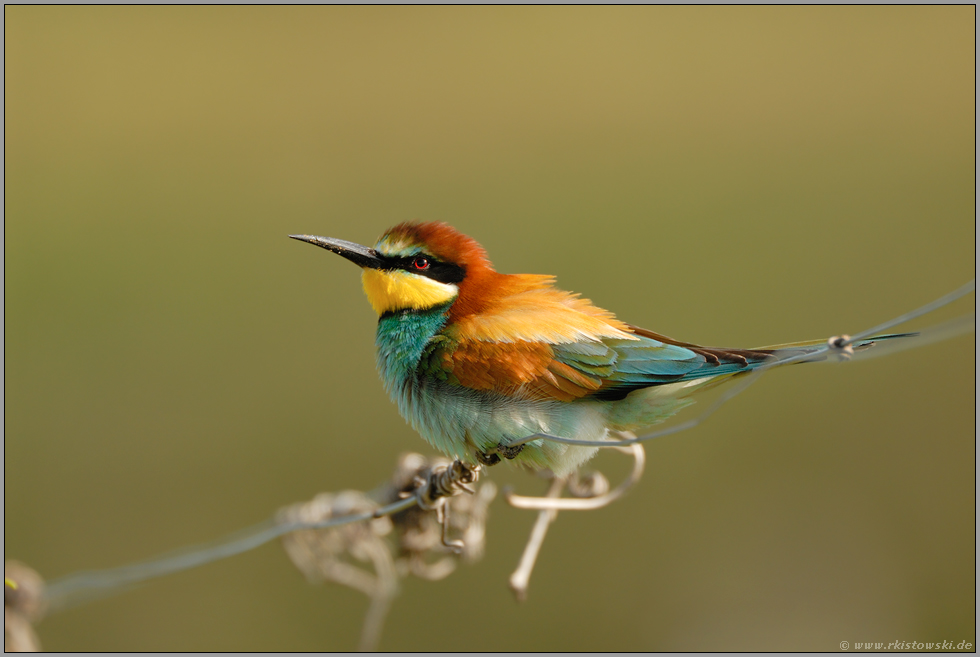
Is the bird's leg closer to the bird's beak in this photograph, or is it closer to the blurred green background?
the bird's beak

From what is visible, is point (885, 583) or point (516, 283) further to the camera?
point (885, 583)

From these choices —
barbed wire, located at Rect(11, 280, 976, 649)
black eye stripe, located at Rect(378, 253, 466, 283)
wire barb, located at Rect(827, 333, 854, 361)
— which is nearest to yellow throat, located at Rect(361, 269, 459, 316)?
black eye stripe, located at Rect(378, 253, 466, 283)

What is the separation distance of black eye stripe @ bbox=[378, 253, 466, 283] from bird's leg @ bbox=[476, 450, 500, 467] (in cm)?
40

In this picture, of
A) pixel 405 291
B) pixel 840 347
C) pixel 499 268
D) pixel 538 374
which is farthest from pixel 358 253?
pixel 499 268

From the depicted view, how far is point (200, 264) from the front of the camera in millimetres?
4176

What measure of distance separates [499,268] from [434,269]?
204 centimetres

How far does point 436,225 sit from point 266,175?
3.16 metres

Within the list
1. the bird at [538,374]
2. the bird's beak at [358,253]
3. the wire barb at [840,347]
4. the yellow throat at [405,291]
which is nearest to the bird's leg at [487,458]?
the bird at [538,374]

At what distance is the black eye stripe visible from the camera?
5.71 feet

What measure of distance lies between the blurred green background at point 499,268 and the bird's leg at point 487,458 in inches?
50.8

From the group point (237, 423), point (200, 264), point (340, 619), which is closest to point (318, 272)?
point (200, 264)

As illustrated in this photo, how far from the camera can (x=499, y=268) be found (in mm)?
3779

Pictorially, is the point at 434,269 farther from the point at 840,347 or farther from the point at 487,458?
the point at 840,347

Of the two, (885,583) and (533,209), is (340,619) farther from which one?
(533,209)
